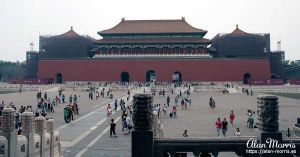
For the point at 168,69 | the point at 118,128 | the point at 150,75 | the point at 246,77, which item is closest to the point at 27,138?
the point at 118,128

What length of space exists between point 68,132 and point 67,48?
47.7 meters

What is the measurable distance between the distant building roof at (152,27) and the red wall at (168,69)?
5.52 metres

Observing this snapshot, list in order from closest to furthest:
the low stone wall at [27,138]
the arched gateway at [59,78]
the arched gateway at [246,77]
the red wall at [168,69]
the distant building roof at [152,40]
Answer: the low stone wall at [27,138]
the red wall at [168,69]
the arched gateway at [246,77]
the distant building roof at [152,40]
the arched gateway at [59,78]

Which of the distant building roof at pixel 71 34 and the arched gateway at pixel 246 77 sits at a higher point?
the distant building roof at pixel 71 34

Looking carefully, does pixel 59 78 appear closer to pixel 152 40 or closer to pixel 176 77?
pixel 152 40

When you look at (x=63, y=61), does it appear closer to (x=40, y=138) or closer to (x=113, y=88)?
(x=113, y=88)

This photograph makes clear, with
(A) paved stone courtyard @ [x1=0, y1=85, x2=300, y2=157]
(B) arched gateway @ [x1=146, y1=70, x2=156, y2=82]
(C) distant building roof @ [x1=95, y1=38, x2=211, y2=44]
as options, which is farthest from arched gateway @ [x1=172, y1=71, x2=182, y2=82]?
(A) paved stone courtyard @ [x1=0, y1=85, x2=300, y2=157]

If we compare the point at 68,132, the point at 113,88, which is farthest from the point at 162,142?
the point at 113,88

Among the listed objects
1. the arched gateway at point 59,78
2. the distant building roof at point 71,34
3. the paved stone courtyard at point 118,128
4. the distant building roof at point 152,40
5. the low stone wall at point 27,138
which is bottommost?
the paved stone courtyard at point 118,128

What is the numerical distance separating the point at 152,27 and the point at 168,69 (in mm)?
8641

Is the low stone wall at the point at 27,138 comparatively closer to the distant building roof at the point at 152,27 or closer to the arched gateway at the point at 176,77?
the arched gateway at the point at 176,77

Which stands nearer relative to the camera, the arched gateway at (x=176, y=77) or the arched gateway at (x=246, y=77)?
the arched gateway at (x=246, y=77)

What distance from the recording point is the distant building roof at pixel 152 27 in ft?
204

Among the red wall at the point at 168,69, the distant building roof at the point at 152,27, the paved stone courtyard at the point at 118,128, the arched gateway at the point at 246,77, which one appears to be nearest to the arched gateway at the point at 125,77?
the red wall at the point at 168,69
